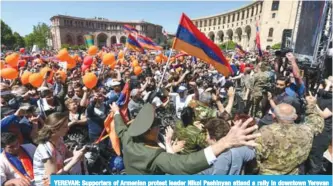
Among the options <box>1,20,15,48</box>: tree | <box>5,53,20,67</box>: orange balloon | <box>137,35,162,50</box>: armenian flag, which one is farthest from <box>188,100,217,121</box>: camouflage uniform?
<box>1,20,15,48</box>: tree

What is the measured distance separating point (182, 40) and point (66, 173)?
2910 millimetres

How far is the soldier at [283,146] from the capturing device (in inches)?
89.7

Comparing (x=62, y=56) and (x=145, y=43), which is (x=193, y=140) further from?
(x=145, y=43)

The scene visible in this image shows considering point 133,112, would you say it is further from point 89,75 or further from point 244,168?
point 244,168

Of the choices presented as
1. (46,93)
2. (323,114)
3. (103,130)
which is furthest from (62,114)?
(323,114)

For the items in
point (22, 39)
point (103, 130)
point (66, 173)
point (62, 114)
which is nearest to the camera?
point (66, 173)

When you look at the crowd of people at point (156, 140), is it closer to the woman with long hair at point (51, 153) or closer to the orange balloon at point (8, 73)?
the woman with long hair at point (51, 153)

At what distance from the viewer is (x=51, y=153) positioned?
202cm

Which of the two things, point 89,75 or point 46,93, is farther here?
point 89,75

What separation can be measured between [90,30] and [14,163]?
103486 mm

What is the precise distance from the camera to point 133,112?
4875mm

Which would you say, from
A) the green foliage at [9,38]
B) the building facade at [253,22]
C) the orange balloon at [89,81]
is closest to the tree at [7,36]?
the green foliage at [9,38]

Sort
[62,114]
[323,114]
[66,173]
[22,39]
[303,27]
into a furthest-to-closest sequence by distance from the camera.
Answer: [22,39] → [303,27] → [323,114] → [62,114] → [66,173]

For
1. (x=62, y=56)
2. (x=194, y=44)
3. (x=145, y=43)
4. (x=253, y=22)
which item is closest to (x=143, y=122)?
(x=194, y=44)
